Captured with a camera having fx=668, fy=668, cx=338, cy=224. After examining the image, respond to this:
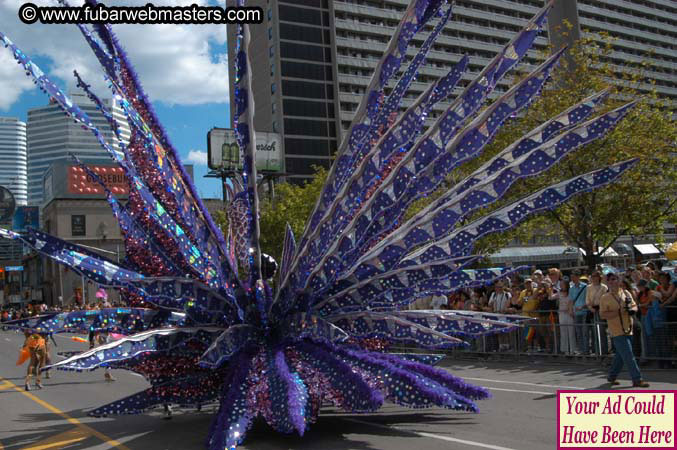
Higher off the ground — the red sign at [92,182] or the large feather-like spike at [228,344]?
the red sign at [92,182]

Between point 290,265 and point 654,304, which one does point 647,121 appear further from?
point 290,265

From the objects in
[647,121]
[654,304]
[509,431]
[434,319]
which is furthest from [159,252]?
[647,121]

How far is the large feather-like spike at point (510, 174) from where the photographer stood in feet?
22.0

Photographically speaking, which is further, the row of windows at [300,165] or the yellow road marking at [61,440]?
the row of windows at [300,165]

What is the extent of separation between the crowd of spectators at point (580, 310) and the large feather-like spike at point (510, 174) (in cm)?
387

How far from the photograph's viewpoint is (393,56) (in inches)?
279

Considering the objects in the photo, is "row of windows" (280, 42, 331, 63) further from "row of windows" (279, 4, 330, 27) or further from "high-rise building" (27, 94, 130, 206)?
"high-rise building" (27, 94, 130, 206)

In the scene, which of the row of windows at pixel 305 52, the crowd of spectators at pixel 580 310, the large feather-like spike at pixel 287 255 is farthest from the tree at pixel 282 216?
the row of windows at pixel 305 52

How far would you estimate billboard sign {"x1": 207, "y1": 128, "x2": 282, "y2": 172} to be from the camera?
49.7 m

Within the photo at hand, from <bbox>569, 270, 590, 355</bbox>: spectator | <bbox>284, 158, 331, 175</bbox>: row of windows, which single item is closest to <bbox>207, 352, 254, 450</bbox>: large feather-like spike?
<bbox>569, 270, 590, 355</bbox>: spectator

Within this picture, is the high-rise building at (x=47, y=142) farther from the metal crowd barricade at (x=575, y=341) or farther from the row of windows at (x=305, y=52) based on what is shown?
the metal crowd barricade at (x=575, y=341)

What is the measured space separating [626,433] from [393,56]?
4230mm

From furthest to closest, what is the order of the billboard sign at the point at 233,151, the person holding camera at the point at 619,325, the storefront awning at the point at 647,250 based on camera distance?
the billboard sign at the point at 233,151 < the storefront awning at the point at 647,250 < the person holding camera at the point at 619,325

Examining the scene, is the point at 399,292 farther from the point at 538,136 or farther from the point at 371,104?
the point at 538,136
